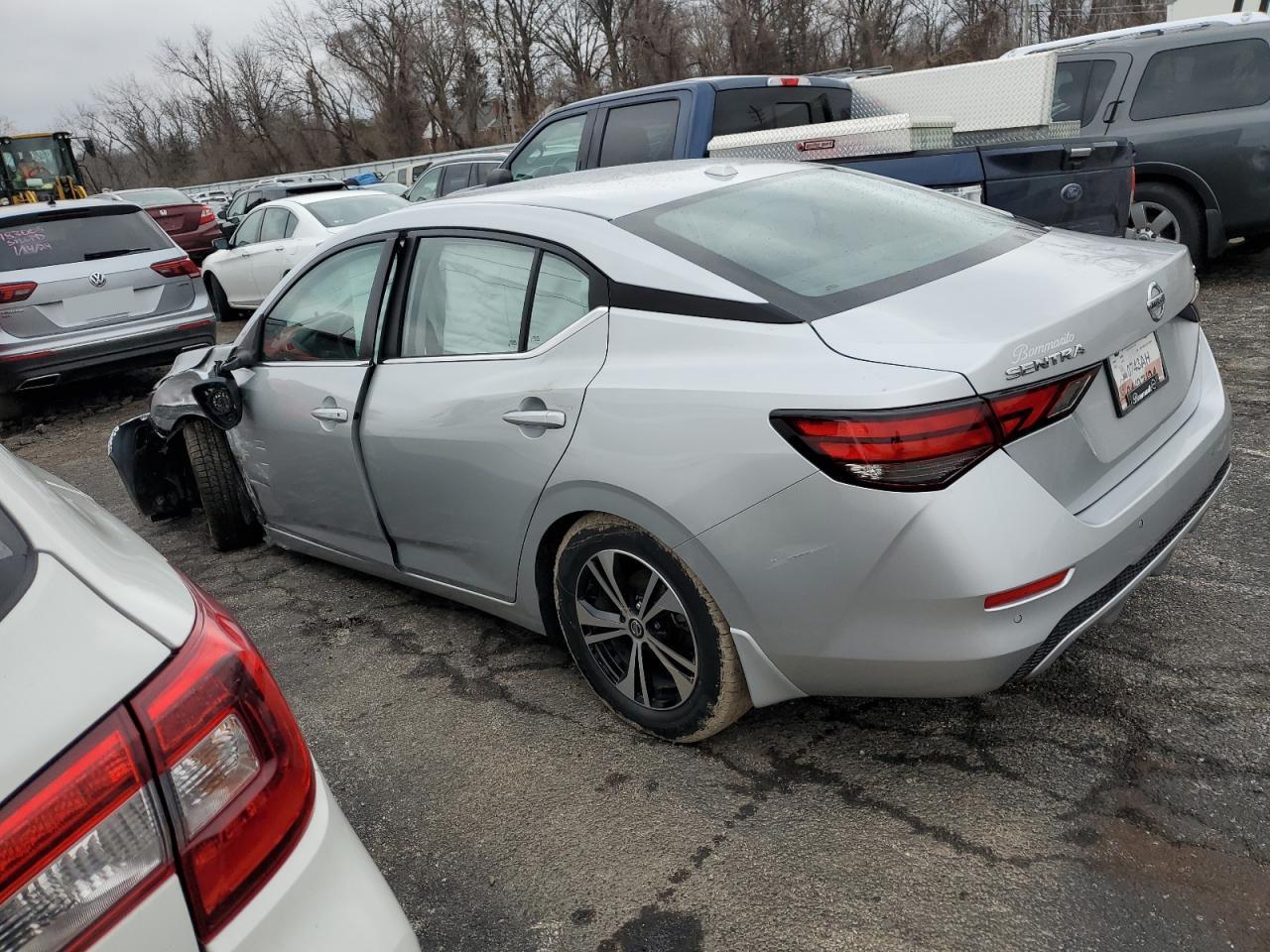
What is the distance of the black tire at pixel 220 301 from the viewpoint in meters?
12.7

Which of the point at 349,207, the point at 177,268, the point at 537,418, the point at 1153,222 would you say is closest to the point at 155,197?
the point at 349,207

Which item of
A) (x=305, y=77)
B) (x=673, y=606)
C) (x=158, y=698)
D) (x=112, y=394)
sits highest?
(x=305, y=77)

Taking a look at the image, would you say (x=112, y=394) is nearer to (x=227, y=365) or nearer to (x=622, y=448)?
(x=227, y=365)

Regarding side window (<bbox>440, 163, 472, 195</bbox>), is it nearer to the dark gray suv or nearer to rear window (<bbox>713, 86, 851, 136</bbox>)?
rear window (<bbox>713, 86, 851, 136</bbox>)

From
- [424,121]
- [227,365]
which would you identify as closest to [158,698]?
[227,365]

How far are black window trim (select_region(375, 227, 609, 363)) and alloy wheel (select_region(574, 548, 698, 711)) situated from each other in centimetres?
67

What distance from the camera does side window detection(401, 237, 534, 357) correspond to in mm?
2906

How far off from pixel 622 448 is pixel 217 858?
56.5 inches

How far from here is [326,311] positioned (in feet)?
12.0

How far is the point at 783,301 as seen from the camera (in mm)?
2342

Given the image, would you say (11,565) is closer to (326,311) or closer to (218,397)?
(326,311)

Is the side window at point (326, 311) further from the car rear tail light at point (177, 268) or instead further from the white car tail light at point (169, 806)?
the car rear tail light at point (177, 268)

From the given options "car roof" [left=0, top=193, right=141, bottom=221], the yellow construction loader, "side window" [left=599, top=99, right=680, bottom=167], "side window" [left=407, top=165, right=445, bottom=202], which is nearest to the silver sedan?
"side window" [left=599, top=99, right=680, bottom=167]

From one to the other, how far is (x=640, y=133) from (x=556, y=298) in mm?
3850
